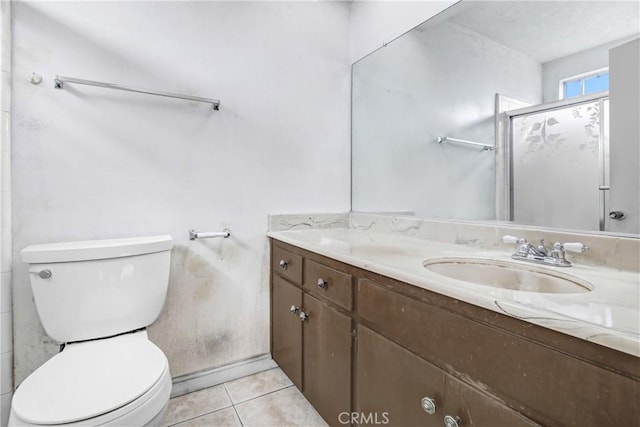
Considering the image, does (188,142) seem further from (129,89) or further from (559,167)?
(559,167)

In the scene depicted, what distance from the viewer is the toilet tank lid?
3.68ft

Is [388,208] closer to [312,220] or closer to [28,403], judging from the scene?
[312,220]

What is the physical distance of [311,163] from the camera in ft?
6.43

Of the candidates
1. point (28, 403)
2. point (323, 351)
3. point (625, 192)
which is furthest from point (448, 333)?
point (28, 403)

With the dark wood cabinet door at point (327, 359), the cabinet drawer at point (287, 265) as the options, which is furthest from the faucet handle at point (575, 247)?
the cabinet drawer at point (287, 265)

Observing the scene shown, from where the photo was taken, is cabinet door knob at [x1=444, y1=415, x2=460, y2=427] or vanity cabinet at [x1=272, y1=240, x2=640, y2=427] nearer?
vanity cabinet at [x1=272, y1=240, x2=640, y2=427]

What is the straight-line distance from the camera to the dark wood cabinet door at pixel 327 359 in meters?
1.16

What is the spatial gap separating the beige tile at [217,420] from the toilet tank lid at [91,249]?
0.80m

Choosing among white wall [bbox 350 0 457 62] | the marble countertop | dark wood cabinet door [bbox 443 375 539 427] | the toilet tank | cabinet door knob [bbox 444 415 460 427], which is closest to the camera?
the marble countertop

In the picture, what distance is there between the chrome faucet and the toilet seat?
129 centimetres

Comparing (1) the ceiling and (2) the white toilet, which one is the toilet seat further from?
(1) the ceiling

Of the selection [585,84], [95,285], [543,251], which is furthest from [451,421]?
[95,285]

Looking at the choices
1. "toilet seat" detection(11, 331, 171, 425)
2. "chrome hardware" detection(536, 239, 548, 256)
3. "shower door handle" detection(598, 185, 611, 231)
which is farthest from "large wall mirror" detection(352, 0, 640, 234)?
"toilet seat" detection(11, 331, 171, 425)

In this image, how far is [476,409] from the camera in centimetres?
70
